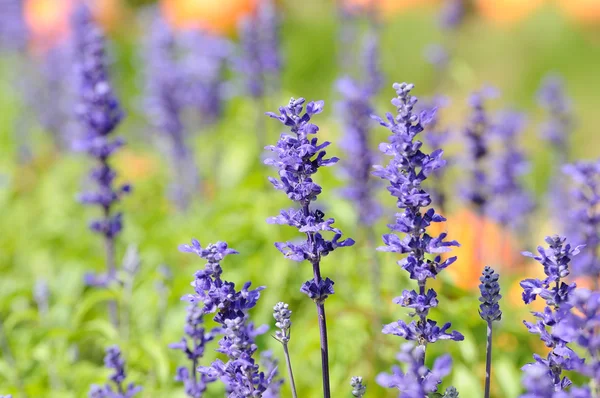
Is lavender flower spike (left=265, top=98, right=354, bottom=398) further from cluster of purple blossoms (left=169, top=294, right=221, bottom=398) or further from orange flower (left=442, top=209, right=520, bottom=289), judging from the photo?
orange flower (left=442, top=209, right=520, bottom=289)

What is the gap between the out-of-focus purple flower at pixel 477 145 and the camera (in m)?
3.30

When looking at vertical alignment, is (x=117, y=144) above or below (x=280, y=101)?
below

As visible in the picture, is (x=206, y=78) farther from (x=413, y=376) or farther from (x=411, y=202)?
(x=413, y=376)

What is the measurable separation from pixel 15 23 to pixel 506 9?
712 centimetres

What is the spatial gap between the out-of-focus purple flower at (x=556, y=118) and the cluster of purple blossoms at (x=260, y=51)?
180 cm

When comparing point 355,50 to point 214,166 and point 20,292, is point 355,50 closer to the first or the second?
point 214,166

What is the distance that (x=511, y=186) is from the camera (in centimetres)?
398

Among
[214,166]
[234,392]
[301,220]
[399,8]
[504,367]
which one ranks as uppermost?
[399,8]

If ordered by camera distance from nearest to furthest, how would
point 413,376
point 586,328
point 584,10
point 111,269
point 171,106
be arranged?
point 586,328, point 413,376, point 111,269, point 171,106, point 584,10

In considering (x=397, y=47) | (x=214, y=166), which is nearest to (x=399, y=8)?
(x=397, y=47)

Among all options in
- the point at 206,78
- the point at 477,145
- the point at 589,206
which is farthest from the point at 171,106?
the point at 589,206

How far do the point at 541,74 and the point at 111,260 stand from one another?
791 centimetres

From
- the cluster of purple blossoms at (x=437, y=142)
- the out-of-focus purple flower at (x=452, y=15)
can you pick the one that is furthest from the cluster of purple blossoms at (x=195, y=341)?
the out-of-focus purple flower at (x=452, y=15)

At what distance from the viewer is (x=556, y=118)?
4750 millimetres
